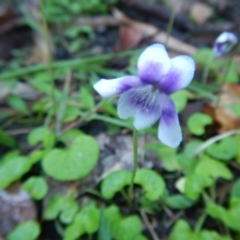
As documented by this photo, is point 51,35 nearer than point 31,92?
No

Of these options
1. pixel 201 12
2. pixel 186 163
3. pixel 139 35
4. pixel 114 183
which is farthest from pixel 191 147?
pixel 201 12

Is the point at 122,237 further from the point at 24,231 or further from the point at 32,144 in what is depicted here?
the point at 32,144

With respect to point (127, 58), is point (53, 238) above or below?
below

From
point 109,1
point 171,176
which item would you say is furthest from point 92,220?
point 109,1

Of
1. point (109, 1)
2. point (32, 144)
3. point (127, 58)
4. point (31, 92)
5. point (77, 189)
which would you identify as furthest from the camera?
point (109, 1)

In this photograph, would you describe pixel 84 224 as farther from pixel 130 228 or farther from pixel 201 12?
pixel 201 12

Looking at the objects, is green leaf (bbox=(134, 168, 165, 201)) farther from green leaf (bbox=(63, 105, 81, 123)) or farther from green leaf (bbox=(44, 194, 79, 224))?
green leaf (bbox=(63, 105, 81, 123))

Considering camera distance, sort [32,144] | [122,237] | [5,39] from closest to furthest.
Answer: [122,237]
[32,144]
[5,39]
